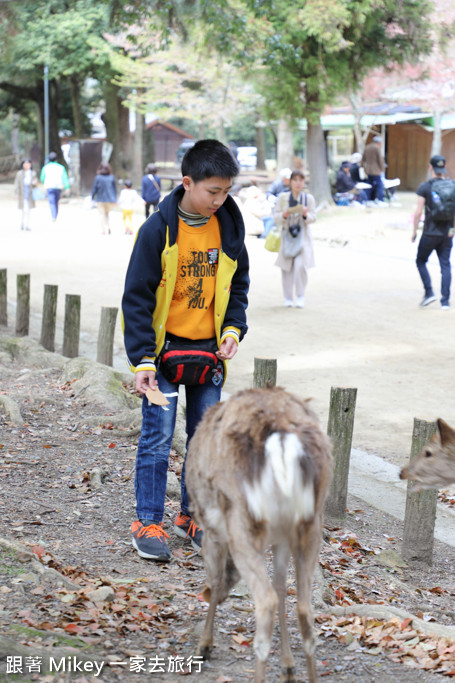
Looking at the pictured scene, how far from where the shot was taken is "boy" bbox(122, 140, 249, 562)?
159 inches

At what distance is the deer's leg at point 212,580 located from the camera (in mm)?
3363

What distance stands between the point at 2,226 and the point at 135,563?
2179 cm

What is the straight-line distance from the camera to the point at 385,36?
2464cm

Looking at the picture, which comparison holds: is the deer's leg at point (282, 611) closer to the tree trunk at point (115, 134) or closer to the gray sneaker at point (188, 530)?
the gray sneaker at point (188, 530)

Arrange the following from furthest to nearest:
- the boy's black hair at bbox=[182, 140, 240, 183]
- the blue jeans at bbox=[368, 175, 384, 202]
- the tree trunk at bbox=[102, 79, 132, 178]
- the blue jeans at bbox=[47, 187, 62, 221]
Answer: the tree trunk at bbox=[102, 79, 132, 178], the blue jeans at bbox=[368, 175, 384, 202], the blue jeans at bbox=[47, 187, 62, 221], the boy's black hair at bbox=[182, 140, 240, 183]

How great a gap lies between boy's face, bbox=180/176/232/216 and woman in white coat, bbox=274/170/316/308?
7.91 metres

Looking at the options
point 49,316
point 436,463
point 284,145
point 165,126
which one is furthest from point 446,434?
point 165,126

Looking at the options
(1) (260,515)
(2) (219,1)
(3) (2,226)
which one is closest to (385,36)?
(3) (2,226)

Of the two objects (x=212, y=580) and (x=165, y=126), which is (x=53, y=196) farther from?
(x=165, y=126)

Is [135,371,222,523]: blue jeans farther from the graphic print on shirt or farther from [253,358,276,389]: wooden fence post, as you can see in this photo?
[253,358,276,389]: wooden fence post

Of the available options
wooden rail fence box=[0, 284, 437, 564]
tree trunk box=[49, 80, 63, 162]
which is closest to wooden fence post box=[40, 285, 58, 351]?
wooden rail fence box=[0, 284, 437, 564]

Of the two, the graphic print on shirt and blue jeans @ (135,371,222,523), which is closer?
the graphic print on shirt

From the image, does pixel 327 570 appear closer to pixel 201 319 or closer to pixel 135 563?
pixel 135 563

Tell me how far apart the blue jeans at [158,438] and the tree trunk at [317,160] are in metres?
23.4
